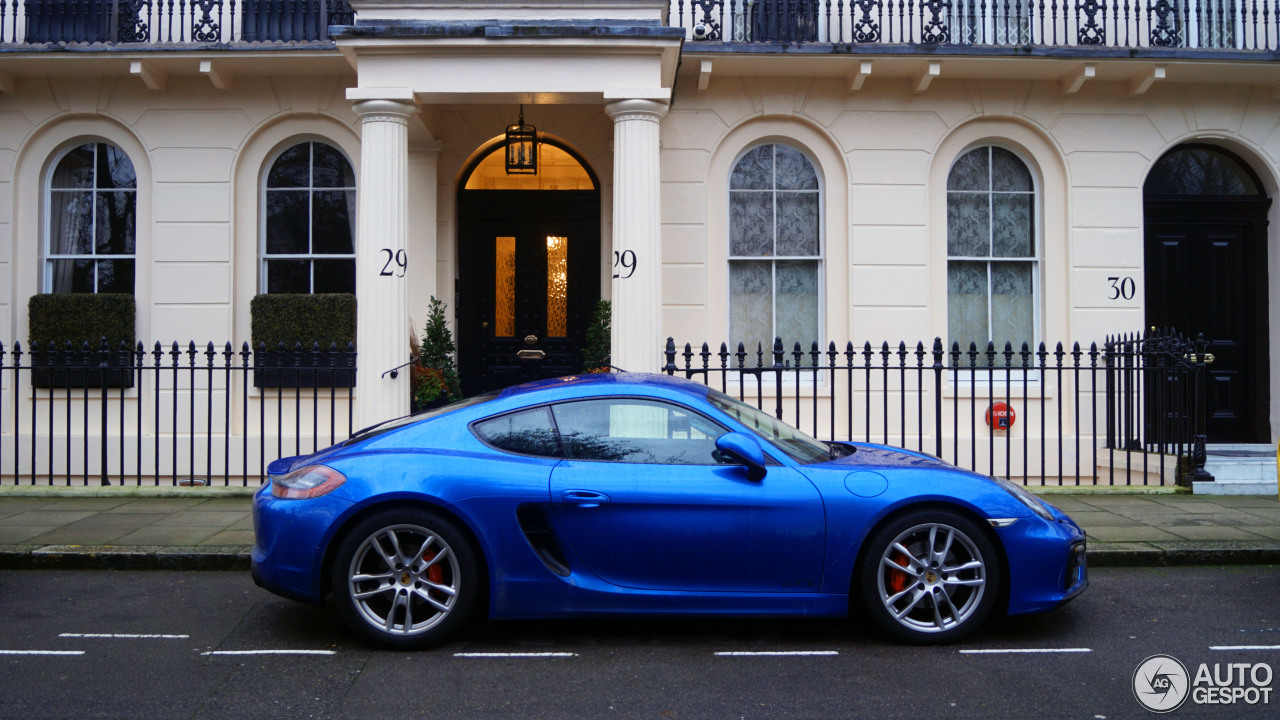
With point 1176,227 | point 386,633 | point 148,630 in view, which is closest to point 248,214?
point 148,630

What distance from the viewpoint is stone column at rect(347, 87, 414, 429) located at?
31.1 feet

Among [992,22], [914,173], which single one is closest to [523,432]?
[914,173]

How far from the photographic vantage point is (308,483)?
4789 mm

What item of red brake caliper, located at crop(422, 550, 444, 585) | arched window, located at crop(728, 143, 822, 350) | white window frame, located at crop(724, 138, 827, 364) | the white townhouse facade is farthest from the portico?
red brake caliper, located at crop(422, 550, 444, 585)

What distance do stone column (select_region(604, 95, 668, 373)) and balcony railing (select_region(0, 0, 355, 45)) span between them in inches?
159

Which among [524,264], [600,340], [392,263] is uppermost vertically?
[524,264]

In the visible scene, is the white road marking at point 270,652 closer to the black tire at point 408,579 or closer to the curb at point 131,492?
the black tire at point 408,579

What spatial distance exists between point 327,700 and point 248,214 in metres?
8.88

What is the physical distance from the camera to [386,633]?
4652 mm

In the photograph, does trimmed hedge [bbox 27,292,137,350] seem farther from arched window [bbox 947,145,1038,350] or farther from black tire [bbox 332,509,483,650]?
arched window [bbox 947,145,1038,350]

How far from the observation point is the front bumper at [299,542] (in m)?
4.68

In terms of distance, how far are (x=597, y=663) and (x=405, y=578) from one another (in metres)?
1.01

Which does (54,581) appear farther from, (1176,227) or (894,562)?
(1176,227)

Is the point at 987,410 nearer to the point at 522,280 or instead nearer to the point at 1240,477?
the point at 1240,477
